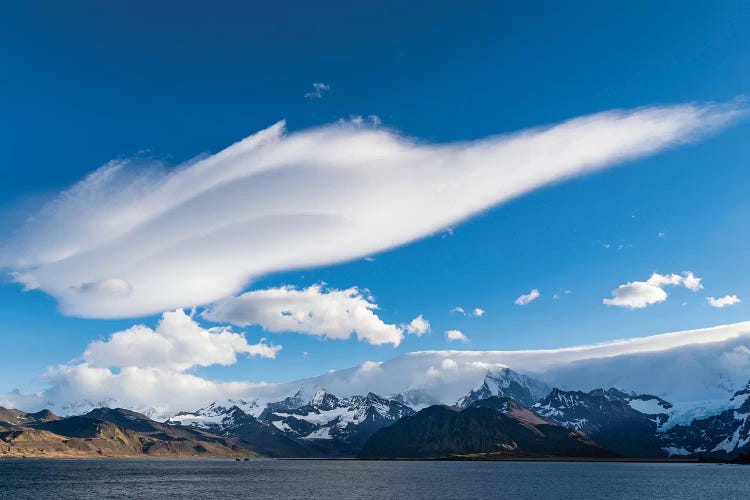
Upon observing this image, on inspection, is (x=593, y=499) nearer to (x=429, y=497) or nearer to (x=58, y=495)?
(x=429, y=497)

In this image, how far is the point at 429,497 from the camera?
7736 inches

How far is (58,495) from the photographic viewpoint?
196375mm

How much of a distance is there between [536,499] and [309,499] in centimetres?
7491

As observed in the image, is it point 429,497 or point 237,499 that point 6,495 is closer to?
point 237,499

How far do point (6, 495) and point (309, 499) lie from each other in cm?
9983

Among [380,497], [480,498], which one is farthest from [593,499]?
[380,497]

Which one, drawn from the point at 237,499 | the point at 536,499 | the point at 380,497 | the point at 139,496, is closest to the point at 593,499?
the point at 536,499

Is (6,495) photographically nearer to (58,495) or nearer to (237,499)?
(58,495)

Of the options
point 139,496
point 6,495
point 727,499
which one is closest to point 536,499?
point 727,499

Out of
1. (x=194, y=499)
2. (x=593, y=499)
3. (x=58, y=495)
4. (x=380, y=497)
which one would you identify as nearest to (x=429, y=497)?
(x=380, y=497)

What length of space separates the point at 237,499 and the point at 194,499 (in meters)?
13.7

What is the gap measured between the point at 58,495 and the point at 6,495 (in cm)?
1600

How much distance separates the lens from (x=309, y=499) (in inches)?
7505

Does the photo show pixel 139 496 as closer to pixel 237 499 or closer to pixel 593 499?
pixel 237 499
